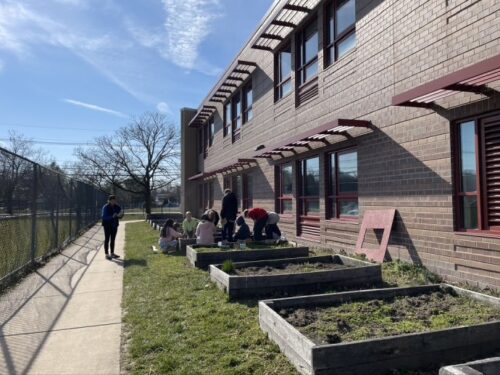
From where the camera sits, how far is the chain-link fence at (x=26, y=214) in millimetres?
7500

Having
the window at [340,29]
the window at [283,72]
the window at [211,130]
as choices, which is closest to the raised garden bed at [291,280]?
the window at [340,29]

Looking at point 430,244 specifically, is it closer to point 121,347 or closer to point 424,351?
point 424,351

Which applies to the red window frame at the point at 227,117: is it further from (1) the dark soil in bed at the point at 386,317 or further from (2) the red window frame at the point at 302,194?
(1) the dark soil in bed at the point at 386,317

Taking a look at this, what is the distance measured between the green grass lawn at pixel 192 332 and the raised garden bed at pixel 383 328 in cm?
31

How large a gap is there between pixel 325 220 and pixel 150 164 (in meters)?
33.7

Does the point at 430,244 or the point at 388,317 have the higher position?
the point at 430,244

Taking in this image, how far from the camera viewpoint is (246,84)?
18.0 meters

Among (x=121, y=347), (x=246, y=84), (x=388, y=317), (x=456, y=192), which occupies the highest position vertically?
(x=246, y=84)

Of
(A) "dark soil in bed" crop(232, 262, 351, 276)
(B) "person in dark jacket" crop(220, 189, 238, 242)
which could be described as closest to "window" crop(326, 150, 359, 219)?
(A) "dark soil in bed" crop(232, 262, 351, 276)

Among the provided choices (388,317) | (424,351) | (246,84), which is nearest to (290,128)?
(246,84)

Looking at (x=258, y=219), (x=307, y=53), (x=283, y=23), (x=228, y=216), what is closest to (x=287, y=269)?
(x=258, y=219)

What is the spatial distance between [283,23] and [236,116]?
25.7 ft

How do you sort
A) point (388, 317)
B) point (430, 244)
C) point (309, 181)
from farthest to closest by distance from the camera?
1. point (309, 181)
2. point (430, 244)
3. point (388, 317)

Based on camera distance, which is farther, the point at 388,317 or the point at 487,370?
the point at 388,317
